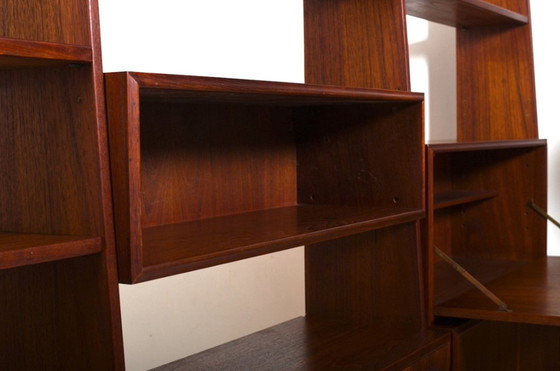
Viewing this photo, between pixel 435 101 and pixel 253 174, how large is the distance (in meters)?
1.97

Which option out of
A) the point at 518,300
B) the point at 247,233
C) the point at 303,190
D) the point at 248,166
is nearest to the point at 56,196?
the point at 247,233

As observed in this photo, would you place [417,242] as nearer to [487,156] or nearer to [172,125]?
[172,125]

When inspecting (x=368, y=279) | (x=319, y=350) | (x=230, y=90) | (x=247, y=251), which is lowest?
(x=319, y=350)

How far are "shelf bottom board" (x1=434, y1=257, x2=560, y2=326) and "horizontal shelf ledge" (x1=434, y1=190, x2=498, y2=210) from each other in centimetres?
31

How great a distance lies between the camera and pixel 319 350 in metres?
2.35

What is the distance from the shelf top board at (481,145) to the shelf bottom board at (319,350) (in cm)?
57

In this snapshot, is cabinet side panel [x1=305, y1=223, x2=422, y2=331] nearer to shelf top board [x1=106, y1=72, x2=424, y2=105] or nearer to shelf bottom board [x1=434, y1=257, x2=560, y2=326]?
shelf bottom board [x1=434, y1=257, x2=560, y2=326]

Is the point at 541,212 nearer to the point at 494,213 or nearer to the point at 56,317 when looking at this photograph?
the point at 494,213

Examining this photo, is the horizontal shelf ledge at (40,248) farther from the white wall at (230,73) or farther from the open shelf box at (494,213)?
the white wall at (230,73)

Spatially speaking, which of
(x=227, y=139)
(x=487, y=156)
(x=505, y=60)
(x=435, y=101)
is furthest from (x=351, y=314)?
(x=435, y=101)

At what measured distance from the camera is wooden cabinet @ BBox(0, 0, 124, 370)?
1.43 m

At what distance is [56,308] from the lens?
158 centimetres

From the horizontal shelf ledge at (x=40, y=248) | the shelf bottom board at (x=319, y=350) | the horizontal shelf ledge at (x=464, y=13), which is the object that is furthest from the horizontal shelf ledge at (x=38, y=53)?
the horizontal shelf ledge at (x=464, y=13)

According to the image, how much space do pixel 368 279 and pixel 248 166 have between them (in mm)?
543
